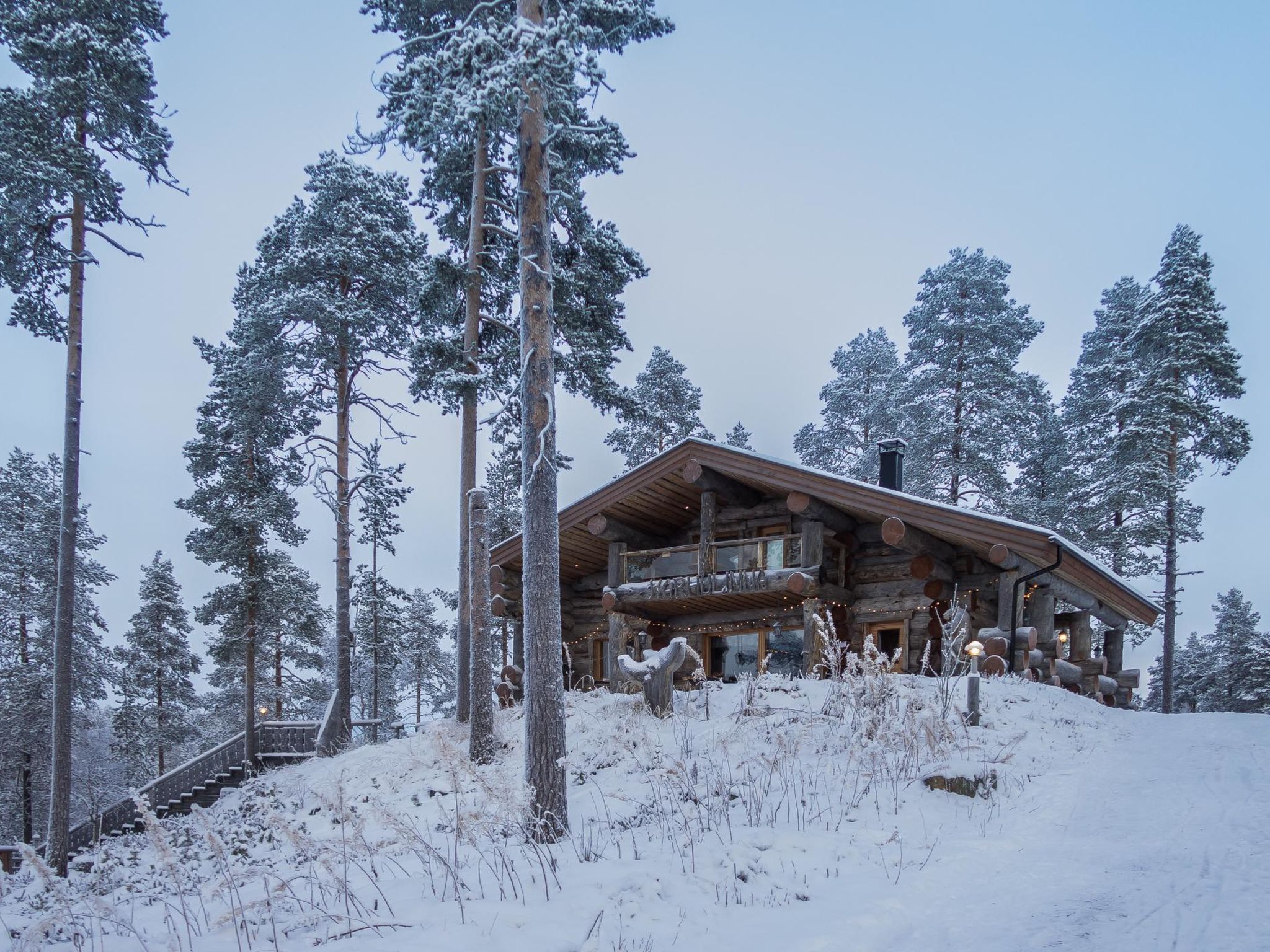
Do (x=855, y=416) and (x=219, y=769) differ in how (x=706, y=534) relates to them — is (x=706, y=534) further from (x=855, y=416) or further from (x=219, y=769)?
(x=855, y=416)

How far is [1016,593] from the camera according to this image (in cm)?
1363

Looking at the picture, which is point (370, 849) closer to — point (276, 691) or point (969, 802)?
point (969, 802)

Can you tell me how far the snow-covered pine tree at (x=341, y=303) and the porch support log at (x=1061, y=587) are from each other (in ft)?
43.7

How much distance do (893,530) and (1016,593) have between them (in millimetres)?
2407

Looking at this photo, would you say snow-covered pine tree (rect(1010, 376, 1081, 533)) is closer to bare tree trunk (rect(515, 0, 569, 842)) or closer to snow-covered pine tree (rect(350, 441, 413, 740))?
snow-covered pine tree (rect(350, 441, 413, 740))

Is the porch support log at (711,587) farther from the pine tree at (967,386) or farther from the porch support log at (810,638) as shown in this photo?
the pine tree at (967,386)

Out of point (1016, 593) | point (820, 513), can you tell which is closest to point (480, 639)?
point (820, 513)

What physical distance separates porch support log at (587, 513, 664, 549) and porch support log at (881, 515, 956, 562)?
576 cm

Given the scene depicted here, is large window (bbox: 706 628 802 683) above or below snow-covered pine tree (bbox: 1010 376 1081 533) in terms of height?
below

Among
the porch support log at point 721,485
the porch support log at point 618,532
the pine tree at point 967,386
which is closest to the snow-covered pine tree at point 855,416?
the pine tree at point 967,386

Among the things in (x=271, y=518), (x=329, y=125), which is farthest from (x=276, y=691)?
(x=329, y=125)

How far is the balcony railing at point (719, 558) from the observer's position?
15.7 metres

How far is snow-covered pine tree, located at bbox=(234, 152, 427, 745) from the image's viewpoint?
58.7 ft

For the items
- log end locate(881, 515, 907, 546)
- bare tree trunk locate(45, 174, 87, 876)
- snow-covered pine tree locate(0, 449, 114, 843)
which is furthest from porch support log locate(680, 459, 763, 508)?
snow-covered pine tree locate(0, 449, 114, 843)
